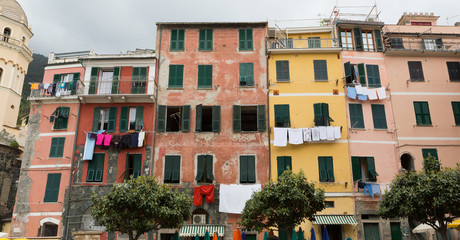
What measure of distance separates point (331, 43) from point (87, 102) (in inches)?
781

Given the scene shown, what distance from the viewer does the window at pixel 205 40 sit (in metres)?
28.9

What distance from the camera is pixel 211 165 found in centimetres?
2588

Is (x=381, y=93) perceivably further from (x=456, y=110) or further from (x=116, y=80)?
(x=116, y=80)

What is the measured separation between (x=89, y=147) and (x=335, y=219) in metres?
18.2

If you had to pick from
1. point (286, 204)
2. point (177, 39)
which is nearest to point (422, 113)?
point (286, 204)

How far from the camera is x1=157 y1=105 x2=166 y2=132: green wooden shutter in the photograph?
26781 millimetres

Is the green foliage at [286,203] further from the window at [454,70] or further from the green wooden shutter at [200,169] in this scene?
the window at [454,70]

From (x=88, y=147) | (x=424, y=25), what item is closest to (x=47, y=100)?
(x=88, y=147)

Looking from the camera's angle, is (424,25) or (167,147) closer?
(167,147)

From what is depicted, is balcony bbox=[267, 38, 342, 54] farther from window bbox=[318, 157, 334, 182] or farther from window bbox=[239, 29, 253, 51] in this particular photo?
window bbox=[318, 157, 334, 182]

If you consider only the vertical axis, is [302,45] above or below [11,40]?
below

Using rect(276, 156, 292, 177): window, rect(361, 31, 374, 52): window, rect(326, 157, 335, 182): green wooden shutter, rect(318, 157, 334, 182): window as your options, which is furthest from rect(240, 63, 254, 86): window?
rect(361, 31, 374, 52): window

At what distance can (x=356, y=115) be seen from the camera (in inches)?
1051

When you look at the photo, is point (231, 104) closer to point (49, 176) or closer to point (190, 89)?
point (190, 89)
